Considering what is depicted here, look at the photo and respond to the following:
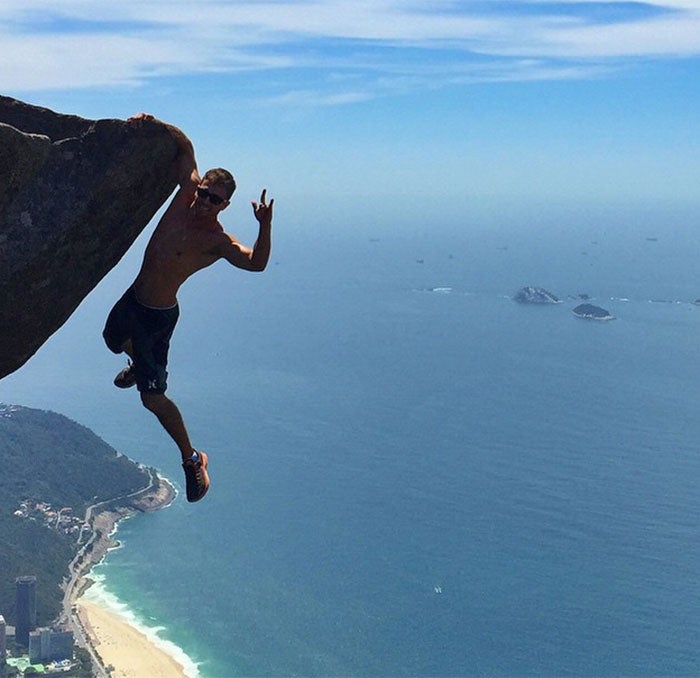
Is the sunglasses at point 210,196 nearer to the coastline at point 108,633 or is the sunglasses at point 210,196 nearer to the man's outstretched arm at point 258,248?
the man's outstretched arm at point 258,248

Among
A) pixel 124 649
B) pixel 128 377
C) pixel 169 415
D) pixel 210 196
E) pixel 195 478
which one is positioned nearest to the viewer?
pixel 210 196

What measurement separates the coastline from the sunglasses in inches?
1421

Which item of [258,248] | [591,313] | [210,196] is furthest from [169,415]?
[591,313]

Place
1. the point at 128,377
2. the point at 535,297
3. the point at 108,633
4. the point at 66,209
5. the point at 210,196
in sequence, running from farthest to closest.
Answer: the point at 535,297 → the point at 108,633 → the point at 128,377 → the point at 210,196 → the point at 66,209

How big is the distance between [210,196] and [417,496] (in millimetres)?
56279

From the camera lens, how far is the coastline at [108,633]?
3897 centimetres

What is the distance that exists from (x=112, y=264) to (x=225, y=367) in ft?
301

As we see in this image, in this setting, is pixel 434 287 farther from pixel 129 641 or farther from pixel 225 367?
pixel 129 641

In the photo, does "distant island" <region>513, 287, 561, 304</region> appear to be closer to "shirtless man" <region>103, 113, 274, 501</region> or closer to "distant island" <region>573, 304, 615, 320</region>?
"distant island" <region>573, 304, 615, 320</region>

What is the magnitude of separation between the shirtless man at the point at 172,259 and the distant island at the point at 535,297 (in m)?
128

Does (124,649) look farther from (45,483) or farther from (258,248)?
(258,248)

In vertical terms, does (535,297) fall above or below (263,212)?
below

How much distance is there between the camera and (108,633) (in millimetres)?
42062

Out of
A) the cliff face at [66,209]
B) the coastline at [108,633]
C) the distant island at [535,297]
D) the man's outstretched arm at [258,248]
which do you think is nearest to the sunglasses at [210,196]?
the man's outstretched arm at [258,248]
